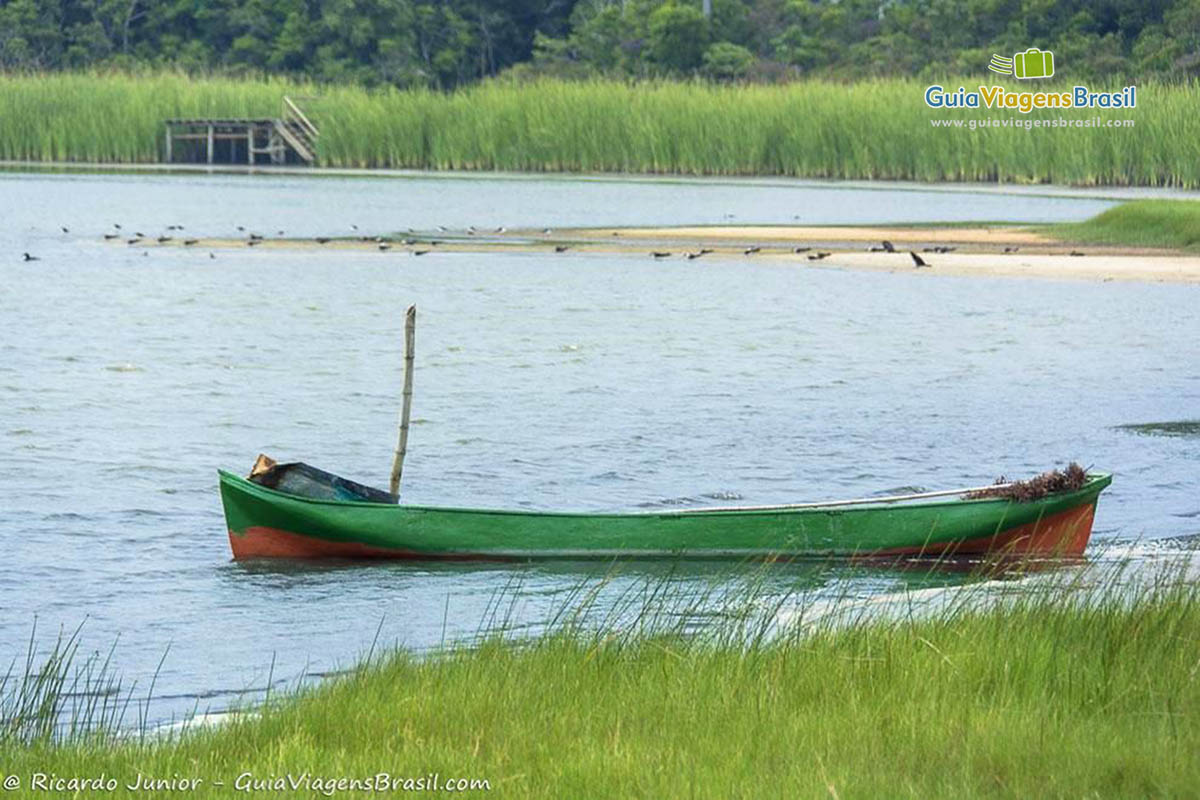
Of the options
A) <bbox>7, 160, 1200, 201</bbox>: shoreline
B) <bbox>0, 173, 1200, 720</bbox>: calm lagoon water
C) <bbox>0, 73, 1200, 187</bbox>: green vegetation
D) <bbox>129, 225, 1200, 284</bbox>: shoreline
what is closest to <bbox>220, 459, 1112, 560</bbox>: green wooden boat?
<bbox>0, 173, 1200, 720</bbox>: calm lagoon water

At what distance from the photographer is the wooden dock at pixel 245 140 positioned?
199ft

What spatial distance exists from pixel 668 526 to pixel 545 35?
6335cm

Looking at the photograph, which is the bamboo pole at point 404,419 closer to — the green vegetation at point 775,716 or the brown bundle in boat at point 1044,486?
the brown bundle in boat at point 1044,486

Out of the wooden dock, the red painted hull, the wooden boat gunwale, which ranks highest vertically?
the wooden boat gunwale

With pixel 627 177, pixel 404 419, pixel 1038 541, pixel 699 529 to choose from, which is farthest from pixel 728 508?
pixel 627 177

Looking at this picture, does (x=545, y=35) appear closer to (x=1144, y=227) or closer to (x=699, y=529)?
(x=1144, y=227)

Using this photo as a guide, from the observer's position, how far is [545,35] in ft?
241

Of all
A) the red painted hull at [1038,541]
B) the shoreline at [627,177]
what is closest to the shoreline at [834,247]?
the shoreline at [627,177]

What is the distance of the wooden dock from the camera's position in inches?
2393

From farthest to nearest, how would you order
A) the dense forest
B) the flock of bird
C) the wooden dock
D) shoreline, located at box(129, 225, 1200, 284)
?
the dense forest
the wooden dock
the flock of bird
shoreline, located at box(129, 225, 1200, 284)

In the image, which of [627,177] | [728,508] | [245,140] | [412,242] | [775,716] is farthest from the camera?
[245,140]

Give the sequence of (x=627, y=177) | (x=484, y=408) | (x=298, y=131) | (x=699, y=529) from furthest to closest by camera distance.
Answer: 1. (x=298, y=131)
2. (x=627, y=177)
3. (x=484, y=408)
4. (x=699, y=529)

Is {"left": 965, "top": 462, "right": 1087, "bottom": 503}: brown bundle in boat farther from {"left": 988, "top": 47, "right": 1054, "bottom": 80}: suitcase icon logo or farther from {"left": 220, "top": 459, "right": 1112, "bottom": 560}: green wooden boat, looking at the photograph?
{"left": 988, "top": 47, "right": 1054, "bottom": 80}: suitcase icon logo

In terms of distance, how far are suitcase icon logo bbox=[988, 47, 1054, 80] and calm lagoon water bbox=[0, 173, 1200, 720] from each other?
84.3ft
